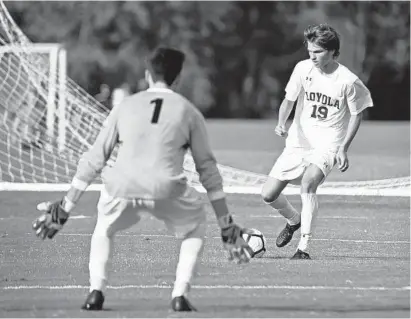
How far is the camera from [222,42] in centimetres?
5991

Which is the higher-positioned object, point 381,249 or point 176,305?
point 176,305

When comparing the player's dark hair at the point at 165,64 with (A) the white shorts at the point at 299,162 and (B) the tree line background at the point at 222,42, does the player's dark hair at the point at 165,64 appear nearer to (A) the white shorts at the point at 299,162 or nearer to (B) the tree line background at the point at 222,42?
(A) the white shorts at the point at 299,162

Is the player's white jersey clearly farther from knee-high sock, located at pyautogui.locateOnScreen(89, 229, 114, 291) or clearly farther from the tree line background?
the tree line background

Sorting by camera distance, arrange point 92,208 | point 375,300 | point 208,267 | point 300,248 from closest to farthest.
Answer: point 375,300 < point 208,267 < point 300,248 < point 92,208

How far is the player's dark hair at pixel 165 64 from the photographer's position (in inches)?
297

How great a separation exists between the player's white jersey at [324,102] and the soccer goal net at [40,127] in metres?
6.52

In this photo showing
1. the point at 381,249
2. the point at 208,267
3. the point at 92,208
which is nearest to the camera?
the point at 208,267

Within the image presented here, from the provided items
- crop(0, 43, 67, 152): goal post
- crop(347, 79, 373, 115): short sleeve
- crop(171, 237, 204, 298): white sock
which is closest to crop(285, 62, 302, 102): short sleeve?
crop(347, 79, 373, 115): short sleeve

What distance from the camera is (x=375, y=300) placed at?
8.10 meters

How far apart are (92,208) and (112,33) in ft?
140

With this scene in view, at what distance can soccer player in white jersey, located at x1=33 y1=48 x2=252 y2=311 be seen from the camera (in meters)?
7.50

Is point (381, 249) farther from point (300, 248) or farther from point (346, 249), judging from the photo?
point (300, 248)

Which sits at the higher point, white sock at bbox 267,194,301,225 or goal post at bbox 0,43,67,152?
white sock at bbox 267,194,301,225

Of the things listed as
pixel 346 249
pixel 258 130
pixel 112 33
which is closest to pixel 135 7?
pixel 112 33
